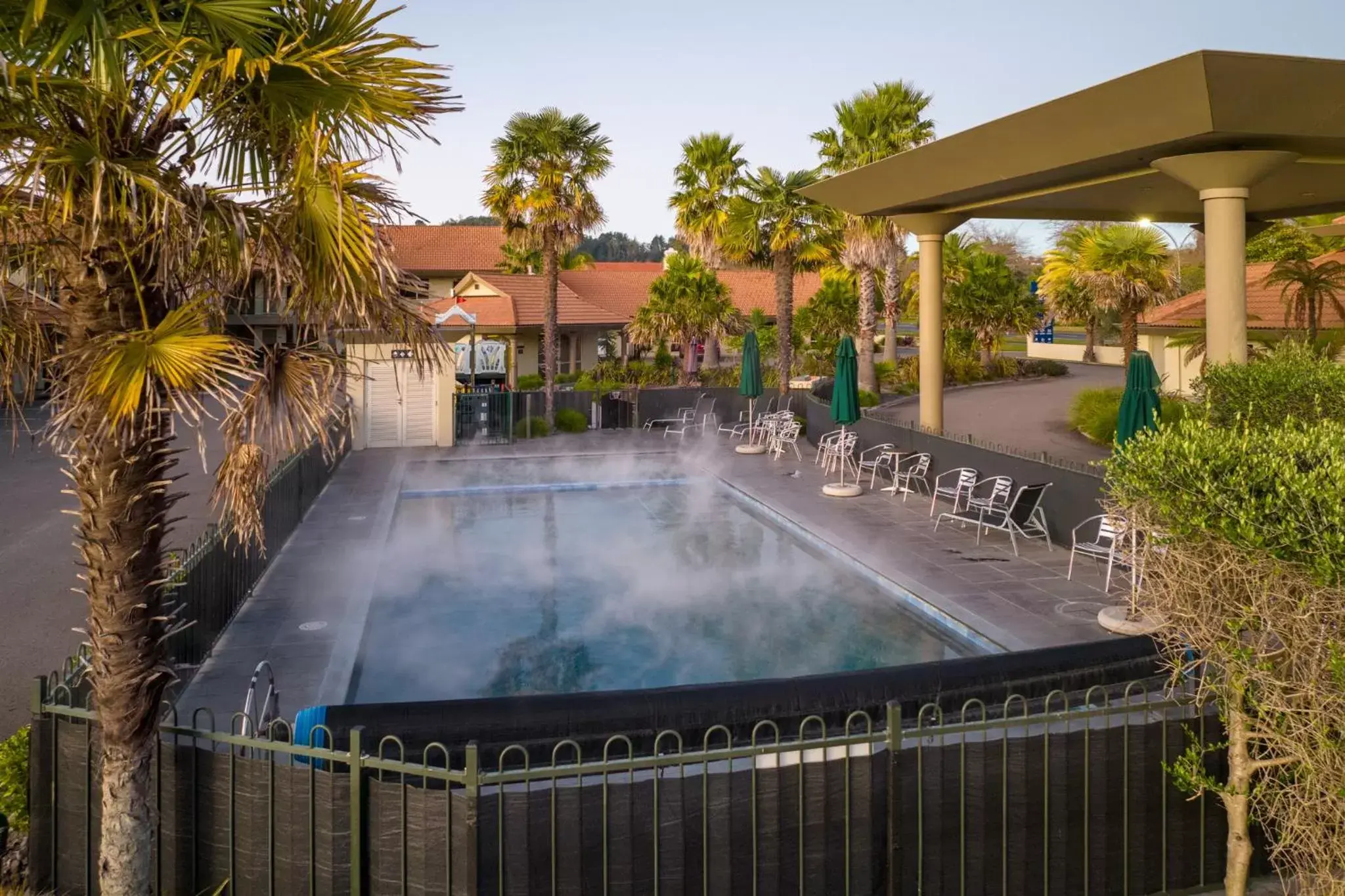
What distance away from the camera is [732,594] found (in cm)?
1241

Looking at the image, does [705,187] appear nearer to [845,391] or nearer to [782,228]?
[782,228]

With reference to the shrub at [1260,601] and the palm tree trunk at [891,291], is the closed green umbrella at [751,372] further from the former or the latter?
the shrub at [1260,601]

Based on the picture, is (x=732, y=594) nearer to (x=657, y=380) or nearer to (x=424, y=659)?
(x=424, y=659)

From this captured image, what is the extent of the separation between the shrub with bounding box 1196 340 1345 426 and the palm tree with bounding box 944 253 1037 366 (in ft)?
95.4

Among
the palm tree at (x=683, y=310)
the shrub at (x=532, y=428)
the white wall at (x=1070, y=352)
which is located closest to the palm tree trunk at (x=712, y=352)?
the palm tree at (x=683, y=310)

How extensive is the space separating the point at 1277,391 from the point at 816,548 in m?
7.17

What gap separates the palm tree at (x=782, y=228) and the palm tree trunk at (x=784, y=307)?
2cm

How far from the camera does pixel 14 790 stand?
5.89 meters

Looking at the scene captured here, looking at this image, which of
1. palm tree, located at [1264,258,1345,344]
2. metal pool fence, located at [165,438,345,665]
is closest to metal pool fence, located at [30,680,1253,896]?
metal pool fence, located at [165,438,345,665]

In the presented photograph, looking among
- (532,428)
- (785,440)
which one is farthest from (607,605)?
(532,428)

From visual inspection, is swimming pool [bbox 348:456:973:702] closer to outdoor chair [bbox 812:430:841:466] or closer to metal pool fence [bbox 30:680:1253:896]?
outdoor chair [bbox 812:430:841:466]

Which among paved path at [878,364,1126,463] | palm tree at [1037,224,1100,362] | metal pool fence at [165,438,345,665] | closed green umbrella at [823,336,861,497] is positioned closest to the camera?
metal pool fence at [165,438,345,665]

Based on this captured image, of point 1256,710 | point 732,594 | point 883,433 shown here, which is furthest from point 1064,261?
point 1256,710

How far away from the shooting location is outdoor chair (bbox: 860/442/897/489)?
17.6m
